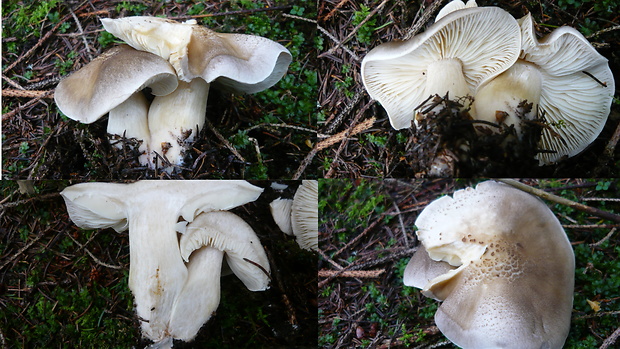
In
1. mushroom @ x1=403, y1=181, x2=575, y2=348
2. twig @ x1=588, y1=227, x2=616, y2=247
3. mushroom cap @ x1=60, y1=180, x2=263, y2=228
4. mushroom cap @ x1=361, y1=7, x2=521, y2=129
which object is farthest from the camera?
twig @ x1=588, y1=227, x2=616, y2=247

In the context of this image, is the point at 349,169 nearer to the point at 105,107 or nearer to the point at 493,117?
the point at 493,117

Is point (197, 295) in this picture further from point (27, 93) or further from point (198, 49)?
point (27, 93)

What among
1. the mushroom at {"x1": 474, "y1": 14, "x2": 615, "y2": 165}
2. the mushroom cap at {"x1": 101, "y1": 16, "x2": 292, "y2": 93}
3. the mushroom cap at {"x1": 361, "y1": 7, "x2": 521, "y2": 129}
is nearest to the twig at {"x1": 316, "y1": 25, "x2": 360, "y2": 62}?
the mushroom cap at {"x1": 361, "y1": 7, "x2": 521, "y2": 129}

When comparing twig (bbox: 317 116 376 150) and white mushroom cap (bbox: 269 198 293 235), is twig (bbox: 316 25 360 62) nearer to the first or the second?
twig (bbox: 317 116 376 150)

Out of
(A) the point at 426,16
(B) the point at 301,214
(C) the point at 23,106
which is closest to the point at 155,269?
(B) the point at 301,214

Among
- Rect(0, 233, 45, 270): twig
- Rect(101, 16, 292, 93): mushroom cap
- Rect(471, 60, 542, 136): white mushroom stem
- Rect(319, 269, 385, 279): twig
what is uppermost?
Rect(471, 60, 542, 136): white mushroom stem

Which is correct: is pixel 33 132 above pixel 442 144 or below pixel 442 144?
below

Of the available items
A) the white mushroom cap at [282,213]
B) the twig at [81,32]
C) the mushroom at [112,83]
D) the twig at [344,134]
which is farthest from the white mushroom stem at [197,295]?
the twig at [81,32]

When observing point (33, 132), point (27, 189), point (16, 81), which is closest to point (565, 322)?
point (27, 189)
